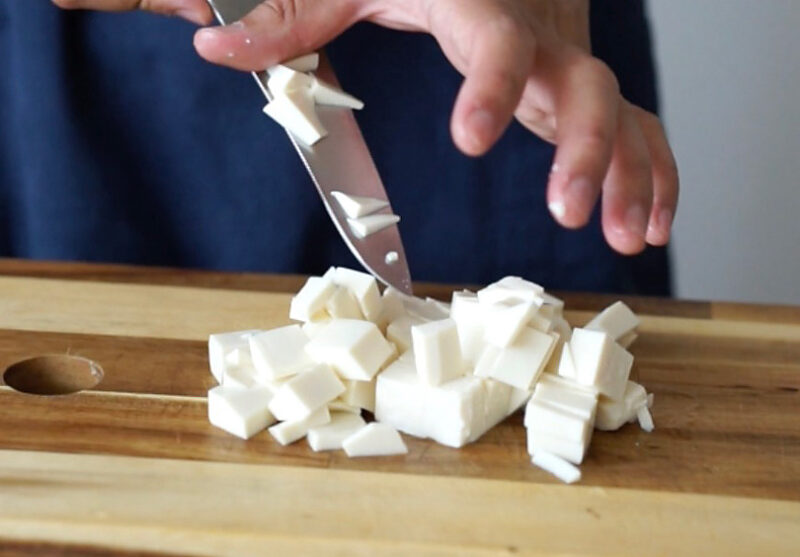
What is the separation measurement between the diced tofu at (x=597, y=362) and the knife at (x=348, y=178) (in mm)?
208

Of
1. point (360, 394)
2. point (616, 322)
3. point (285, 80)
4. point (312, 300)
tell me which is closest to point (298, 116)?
point (285, 80)

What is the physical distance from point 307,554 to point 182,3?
0.76 meters

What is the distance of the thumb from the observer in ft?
3.81

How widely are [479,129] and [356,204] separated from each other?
27 centimetres

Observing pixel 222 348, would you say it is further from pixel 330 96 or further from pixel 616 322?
pixel 616 322

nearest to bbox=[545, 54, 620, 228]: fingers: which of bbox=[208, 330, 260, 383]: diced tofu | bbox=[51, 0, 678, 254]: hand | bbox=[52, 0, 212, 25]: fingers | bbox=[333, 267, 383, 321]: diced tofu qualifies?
bbox=[51, 0, 678, 254]: hand

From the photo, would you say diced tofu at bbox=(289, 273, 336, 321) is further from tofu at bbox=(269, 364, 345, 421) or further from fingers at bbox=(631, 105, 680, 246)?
fingers at bbox=(631, 105, 680, 246)

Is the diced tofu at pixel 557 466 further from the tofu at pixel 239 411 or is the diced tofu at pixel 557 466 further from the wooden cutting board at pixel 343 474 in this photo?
the tofu at pixel 239 411

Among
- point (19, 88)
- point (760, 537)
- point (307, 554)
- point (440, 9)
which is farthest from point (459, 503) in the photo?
point (19, 88)

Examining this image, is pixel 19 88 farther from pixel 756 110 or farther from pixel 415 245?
pixel 756 110

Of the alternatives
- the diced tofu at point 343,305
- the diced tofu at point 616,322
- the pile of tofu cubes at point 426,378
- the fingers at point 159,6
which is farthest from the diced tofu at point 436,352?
the fingers at point 159,6

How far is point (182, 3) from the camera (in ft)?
4.38

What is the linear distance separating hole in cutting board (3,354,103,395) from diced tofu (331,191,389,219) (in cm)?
29

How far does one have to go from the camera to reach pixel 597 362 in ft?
3.36
